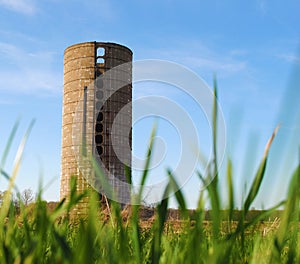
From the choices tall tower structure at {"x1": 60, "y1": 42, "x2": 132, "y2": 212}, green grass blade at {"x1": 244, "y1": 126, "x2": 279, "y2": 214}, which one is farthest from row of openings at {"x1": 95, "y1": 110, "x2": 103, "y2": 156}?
green grass blade at {"x1": 244, "y1": 126, "x2": 279, "y2": 214}

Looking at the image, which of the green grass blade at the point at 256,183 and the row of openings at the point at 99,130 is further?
the row of openings at the point at 99,130

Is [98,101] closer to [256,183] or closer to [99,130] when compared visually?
[99,130]

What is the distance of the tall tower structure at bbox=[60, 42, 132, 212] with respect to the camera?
16.0 meters

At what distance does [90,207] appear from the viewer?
45 centimetres

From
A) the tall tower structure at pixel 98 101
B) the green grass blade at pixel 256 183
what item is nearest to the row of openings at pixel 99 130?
the tall tower structure at pixel 98 101

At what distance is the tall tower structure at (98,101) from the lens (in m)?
16.0

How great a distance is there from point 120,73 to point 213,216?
641 inches

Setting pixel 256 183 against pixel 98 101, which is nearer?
pixel 256 183

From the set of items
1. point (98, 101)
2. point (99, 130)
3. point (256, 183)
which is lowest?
point (256, 183)

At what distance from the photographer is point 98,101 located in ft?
53.2

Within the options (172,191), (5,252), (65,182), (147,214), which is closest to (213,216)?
(172,191)

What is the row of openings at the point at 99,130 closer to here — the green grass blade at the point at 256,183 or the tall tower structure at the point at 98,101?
the tall tower structure at the point at 98,101

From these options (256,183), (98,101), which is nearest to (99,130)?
(98,101)

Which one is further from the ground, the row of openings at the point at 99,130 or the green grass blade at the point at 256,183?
the row of openings at the point at 99,130
